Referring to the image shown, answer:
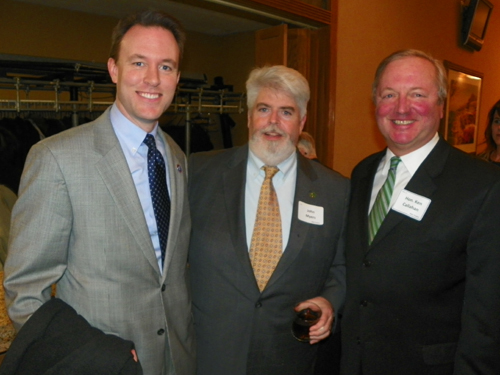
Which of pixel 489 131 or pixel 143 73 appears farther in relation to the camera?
pixel 489 131

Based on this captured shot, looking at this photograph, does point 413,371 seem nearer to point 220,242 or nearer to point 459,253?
point 459,253

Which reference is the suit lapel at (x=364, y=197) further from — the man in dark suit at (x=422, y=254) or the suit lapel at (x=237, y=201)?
the suit lapel at (x=237, y=201)

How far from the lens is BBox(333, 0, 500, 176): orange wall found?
390 cm

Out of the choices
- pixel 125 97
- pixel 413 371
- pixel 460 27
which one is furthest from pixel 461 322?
pixel 460 27

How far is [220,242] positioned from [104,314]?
1.80ft

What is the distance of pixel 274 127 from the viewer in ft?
6.15

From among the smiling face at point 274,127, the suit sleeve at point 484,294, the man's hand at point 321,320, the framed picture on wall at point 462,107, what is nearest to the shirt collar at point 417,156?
the suit sleeve at point 484,294

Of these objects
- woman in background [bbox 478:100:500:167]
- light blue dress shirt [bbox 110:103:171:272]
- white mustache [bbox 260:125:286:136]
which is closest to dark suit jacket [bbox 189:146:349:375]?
white mustache [bbox 260:125:286:136]

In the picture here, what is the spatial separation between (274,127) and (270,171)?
0.68ft

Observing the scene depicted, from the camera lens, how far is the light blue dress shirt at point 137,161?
143 cm

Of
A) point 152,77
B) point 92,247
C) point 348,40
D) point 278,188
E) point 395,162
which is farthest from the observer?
point 348,40

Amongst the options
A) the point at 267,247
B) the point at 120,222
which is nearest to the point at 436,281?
the point at 267,247

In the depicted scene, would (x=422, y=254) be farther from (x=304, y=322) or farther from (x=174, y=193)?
(x=174, y=193)

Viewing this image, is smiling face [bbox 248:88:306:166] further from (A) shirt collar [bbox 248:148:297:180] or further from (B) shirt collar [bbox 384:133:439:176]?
(B) shirt collar [bbox 384:133:439:176]
